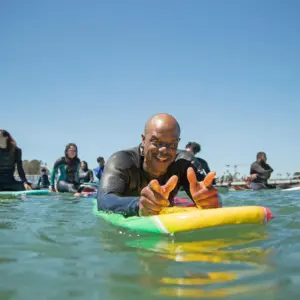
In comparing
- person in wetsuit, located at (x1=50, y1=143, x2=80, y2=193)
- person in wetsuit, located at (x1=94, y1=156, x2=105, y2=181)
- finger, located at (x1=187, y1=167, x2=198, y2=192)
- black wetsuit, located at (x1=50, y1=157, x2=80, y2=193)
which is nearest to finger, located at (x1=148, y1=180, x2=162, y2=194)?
finger, located at (x1=187, y1=167, x2=198, y2=192)

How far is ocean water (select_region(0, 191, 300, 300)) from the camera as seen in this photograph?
1542 millimetres

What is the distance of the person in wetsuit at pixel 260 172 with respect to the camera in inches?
441

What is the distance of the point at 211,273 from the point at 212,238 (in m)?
0.95

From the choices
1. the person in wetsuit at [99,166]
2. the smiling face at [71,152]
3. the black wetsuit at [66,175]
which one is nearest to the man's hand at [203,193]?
the smiling face at [71,152]

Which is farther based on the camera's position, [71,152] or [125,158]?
[71,152]

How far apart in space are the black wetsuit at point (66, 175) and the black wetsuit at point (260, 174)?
4.96 metres

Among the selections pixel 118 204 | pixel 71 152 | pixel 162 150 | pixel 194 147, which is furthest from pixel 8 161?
pixel 162 150

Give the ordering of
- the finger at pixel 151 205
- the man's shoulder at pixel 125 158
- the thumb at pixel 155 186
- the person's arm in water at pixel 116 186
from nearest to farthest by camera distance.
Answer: the thumb at pixel 155 186 → the finger at pixel 151 205 → the person's arm in water at pixel 116 186 → the man's shoulder at pixel 125 158

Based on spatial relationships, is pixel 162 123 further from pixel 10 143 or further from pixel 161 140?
pixel 10 143

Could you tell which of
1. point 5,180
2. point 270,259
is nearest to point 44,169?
point 5,180

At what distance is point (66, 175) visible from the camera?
9.16 meters

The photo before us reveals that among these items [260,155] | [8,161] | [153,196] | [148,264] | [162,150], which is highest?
[260,155]

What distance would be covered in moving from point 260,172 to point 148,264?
977cm

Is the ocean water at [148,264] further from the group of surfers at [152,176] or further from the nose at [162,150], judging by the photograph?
the nose at [162,150]
